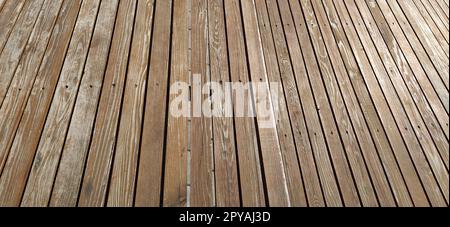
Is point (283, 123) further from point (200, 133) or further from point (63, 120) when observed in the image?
point (63, 120)

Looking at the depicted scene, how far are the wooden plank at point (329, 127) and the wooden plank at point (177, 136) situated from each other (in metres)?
0.57

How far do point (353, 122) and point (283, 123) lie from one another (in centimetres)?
30

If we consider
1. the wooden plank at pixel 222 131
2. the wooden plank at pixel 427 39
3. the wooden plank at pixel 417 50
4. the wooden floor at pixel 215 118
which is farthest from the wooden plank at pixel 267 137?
the wooden plank at pixel 427 39

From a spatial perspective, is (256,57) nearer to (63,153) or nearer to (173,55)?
(173,55)

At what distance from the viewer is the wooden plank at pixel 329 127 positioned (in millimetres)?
1275

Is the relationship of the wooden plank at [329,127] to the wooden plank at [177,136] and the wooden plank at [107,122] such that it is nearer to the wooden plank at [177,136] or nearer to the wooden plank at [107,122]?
the wooden plank at [177,136]

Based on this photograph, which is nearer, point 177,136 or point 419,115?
point 177,136

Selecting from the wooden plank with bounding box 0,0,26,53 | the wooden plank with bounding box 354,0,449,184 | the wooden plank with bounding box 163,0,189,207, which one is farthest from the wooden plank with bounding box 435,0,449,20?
the wooden plank with bounding box 0,0,26,53

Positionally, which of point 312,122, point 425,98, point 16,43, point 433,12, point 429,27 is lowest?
point 312,122

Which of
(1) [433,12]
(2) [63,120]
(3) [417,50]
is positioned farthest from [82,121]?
(1) [433,12]

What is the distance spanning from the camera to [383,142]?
142 cm

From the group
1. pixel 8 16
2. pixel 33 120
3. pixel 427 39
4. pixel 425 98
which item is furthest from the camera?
pixel 427 39

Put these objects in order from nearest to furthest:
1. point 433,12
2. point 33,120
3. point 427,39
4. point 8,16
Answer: point 33,120 < point 8,16 < point 427,39 < point 433,12

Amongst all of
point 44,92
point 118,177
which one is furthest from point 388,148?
point 44,92
